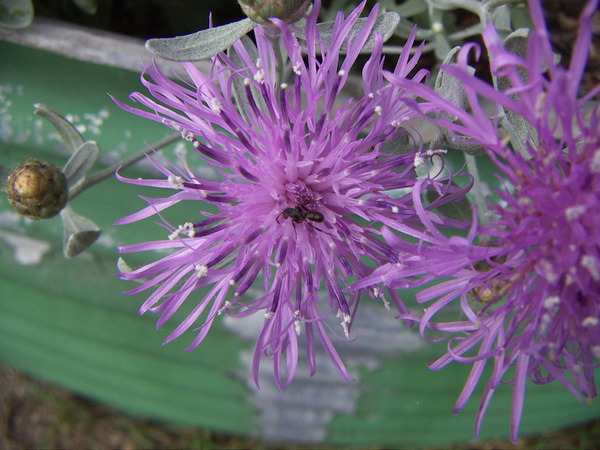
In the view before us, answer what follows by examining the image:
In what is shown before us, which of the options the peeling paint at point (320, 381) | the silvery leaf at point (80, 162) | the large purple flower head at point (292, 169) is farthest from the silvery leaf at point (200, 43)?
the peeling paint at point (320, 381)

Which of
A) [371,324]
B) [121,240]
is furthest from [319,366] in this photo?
[121,240]

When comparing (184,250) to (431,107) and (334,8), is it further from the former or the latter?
(334,8)

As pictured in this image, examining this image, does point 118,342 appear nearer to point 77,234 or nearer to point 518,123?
point 77,234

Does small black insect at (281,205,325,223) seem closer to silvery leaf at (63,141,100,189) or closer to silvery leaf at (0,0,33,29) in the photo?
silvery leaf at (63,141,100,189)

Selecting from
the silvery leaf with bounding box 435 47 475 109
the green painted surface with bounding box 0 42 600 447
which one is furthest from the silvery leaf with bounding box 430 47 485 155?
the green painted surface with bounding box 0 42 600 447

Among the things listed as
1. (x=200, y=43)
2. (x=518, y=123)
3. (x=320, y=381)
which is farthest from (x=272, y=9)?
(x=320, y=381)

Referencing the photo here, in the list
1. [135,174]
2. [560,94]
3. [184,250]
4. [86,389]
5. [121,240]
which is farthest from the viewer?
[86,389]

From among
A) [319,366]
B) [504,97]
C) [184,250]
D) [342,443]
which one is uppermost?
[504,97]
